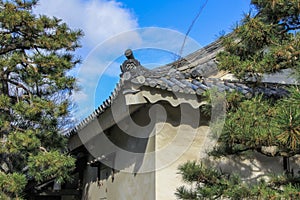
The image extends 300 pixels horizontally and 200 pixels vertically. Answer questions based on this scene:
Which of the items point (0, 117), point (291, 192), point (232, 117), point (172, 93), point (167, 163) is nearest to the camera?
point (291, 192)

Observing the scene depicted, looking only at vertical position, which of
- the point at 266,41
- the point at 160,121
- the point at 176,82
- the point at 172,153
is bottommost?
the point at 172,153

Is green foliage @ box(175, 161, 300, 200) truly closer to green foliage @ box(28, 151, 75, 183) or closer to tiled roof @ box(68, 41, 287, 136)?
tiled roof @ box(68, 41, 287, 136)

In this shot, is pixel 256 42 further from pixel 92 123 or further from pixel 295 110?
pixel 92 123

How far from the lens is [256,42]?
3.56m

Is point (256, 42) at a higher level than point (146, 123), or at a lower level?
higher

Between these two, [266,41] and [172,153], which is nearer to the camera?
[266,41]

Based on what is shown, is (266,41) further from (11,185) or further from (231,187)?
(11,185)

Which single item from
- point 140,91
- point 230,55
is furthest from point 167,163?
point 230,55

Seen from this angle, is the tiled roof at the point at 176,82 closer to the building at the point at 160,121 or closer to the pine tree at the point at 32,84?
the building at the point at 160,121

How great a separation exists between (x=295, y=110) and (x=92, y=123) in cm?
419

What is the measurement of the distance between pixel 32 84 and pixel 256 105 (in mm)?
3746

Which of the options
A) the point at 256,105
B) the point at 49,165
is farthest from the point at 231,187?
the point at 49,165

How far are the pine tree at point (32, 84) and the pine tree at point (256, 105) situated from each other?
2599 mm

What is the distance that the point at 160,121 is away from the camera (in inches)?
186
